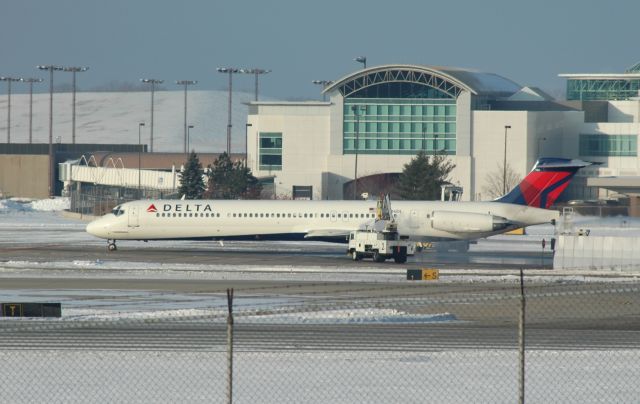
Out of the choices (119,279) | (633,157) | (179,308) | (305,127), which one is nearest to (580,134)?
(633,157)

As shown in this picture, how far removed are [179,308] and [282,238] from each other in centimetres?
2678

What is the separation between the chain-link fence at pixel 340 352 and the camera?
20.7 meters

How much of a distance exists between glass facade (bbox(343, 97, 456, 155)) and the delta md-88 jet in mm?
54036

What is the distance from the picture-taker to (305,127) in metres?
117

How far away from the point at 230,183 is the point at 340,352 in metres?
85.7

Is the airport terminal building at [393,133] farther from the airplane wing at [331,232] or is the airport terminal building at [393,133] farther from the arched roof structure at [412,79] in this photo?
the airplane wing at [331,232]

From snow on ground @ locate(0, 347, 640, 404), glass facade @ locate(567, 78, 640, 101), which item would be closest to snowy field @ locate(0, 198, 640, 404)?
snow on ground @ locate(0, 347, 640, 404)

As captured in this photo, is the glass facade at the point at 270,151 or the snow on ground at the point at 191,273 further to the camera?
the glass facade at the point at 270,151

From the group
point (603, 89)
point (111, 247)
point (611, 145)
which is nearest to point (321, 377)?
point (111, 247)

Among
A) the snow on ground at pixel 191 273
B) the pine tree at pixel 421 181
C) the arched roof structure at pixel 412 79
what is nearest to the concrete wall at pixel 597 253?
the snow on ground at pixel 191 273

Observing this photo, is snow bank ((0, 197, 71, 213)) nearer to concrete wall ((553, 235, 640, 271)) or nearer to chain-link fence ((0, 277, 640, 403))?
concrete wall ((553, 235, 640, 271))

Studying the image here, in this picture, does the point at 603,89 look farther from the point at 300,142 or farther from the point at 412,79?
the point at 300,142

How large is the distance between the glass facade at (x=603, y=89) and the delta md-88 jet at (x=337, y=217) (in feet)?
269

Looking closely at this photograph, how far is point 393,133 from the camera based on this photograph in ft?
381
